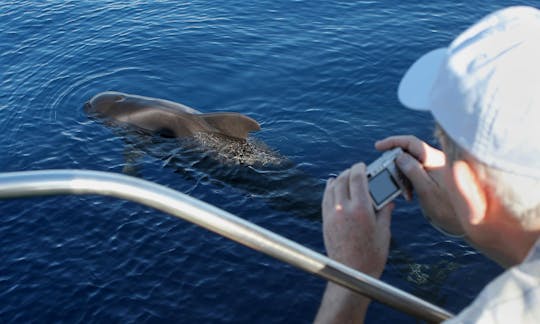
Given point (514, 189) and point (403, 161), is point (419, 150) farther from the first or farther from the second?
point (514, 189)

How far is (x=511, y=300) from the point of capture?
1955mm

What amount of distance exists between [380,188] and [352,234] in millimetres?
270

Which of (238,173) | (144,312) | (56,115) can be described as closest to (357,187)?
(144,312)

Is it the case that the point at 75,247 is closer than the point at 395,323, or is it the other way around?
Answer: the point at 395,323

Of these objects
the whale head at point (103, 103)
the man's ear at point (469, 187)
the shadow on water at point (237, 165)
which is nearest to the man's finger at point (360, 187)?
the man's ear at point (469, 187)

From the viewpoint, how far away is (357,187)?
3.05m

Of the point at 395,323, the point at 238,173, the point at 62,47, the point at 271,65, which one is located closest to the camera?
the point at 395,323

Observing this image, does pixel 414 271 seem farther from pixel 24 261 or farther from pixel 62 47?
pixel 62 47

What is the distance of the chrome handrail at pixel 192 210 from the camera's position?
95.7 inches

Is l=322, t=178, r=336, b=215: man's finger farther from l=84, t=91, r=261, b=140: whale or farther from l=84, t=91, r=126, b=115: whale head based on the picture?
l=84, t=91, r=126, b=115: whale head

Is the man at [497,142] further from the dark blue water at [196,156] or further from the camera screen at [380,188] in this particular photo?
the dark blue water at [196,156]

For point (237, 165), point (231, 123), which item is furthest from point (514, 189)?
point (231, 123)

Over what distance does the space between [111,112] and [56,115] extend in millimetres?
1682

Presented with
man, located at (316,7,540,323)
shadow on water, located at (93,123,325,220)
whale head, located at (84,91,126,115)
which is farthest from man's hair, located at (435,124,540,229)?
whale head, located at (84,91,126,115)
